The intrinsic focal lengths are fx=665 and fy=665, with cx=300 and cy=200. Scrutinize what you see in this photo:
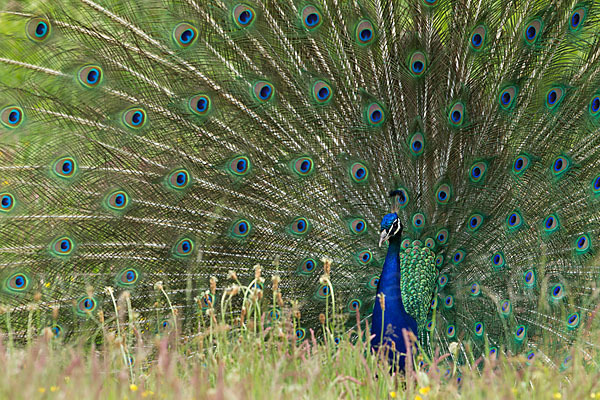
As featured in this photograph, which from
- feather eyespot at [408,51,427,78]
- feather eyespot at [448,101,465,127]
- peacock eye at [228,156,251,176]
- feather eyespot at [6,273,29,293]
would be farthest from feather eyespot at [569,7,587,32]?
feather eyespot at [6,273,29,293]

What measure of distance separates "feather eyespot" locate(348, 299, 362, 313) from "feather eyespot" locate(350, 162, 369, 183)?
83cm

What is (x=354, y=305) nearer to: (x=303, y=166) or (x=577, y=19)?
(x=303, y=166)

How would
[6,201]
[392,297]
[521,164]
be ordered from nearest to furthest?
→ 1. [392,297]
2. [6,201]
3. [521,164]

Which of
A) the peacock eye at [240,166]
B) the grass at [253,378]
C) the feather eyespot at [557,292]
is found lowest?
the grass at [253,378]

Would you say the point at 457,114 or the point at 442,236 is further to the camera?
the point at 442,236

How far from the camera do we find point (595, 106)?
4.27 meters

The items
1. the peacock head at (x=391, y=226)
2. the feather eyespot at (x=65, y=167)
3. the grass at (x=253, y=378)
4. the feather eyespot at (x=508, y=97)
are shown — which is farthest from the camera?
the feather eyespot at (x=508, y=97)

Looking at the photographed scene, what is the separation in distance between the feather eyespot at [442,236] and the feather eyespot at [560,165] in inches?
32.0

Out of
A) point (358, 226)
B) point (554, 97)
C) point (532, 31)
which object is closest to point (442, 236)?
point (358, 226)

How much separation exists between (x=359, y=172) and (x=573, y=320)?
5.41 feet

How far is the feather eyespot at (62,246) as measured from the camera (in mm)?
4125

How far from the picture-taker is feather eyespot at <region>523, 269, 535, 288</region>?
4.31 m

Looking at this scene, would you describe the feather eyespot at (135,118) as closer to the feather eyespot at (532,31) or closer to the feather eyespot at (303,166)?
the feather eyespot at (303,166)

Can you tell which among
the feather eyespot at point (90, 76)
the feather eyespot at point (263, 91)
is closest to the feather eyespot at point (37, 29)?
the feather eyespot at point (90, 76)
